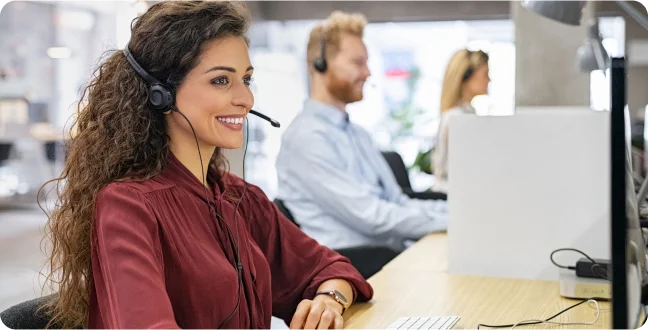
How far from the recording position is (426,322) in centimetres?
141

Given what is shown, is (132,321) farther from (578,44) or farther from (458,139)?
(578,44)

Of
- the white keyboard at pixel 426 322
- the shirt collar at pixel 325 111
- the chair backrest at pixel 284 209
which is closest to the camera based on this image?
the white keyboard at pixel 426 322

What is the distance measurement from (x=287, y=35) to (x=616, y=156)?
678 centimetres

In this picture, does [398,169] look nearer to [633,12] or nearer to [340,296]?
[633,12]

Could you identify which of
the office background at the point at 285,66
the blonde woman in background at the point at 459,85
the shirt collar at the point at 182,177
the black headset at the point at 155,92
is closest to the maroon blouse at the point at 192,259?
the shirt collar at the point at 182,177

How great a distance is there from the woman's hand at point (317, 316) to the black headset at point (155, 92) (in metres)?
0.46

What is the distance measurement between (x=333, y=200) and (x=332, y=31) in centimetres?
77

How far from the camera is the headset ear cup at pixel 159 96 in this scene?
132 cm

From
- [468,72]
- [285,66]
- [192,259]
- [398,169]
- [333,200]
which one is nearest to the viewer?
[192,259]

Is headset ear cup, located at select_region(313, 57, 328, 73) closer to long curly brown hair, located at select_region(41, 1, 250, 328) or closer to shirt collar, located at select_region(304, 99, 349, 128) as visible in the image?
shirt collar, located at select_region(304, 99, 349, 128)

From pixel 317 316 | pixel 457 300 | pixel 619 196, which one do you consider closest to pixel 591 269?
pixel 457 300

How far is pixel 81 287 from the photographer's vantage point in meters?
1.31

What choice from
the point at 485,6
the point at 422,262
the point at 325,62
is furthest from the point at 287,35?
the point at 422,262

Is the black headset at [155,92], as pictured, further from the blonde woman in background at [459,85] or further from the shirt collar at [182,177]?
the blonde woman in background at [459,85]
